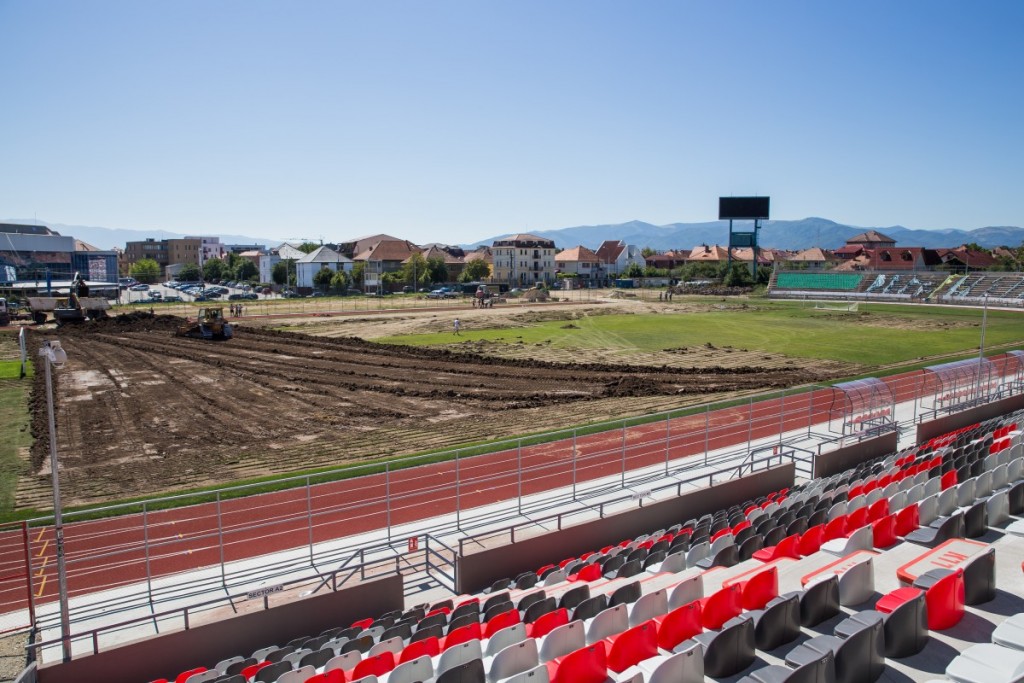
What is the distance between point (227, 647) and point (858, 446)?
1780 centimetres

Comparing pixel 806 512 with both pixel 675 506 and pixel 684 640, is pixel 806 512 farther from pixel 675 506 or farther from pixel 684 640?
pixel 684 640

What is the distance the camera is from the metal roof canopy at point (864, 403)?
20.7m

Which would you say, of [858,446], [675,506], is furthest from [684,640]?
[858,446]

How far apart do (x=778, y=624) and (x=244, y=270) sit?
157 meters

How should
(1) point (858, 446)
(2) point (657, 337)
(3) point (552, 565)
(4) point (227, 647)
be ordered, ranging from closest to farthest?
1. (4) point (227, 647)
2. (3) point (552, 565)
3. (1) point (858, 446)
4. (2) point (657, 337)

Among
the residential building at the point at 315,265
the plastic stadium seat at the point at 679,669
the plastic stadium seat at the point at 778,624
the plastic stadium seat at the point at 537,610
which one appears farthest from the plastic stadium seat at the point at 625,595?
the residential building at the point at 315,265

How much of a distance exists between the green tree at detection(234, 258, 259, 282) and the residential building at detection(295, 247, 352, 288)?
27.0m

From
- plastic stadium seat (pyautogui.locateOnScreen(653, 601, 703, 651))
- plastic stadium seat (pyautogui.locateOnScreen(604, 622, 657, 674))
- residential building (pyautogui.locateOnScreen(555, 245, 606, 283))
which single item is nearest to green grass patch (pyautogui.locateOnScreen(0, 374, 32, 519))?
plastic stadium seat (pyautogui.locateOnScreen(604, 622, 657, 674))

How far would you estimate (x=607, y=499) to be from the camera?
16.7m

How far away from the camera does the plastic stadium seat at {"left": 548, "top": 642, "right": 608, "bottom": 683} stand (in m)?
7.18

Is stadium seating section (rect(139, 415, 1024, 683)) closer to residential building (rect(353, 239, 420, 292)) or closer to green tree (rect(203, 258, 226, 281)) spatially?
residential building (rect(353, 239, 420, 292))

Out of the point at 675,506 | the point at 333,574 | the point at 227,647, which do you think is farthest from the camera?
the point at 675,506

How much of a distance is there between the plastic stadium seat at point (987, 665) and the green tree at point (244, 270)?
158 metres

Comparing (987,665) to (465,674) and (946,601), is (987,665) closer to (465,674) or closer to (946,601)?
(946,601)
